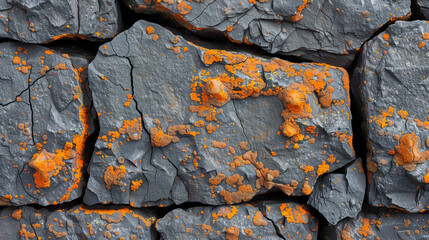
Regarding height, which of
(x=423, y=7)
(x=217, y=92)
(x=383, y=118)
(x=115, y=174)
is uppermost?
(x=423, y=7)

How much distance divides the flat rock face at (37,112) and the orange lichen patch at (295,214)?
3.72ft

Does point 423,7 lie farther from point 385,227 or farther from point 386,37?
point 385,227

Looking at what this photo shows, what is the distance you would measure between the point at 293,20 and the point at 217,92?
Result: 1.85 feet

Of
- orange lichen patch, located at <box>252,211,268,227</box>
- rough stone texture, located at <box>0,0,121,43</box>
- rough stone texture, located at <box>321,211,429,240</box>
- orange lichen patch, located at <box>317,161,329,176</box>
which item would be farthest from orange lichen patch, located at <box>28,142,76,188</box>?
rough stone texture, located at <box>321,211,429,240</box>

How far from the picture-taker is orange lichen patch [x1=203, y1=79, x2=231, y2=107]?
1.62 metres

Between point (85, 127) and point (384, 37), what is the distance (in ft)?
5.23

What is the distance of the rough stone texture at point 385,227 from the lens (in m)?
1.79

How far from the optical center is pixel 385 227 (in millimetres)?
1804

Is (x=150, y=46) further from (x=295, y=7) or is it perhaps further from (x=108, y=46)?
(x=295, y=7)

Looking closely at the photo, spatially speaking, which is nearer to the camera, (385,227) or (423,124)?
(423,124)

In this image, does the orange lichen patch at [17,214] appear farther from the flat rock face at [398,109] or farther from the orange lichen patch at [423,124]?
the orange lichen patch at [423,124]

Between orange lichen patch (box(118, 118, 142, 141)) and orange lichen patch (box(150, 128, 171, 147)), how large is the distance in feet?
0.22

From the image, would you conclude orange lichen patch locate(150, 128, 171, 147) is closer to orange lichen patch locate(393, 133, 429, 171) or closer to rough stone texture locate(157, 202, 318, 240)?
rough stone texture locate(157, 202, 318, 240)

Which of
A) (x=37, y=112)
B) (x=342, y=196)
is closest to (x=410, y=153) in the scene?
(x=342, y=196)
